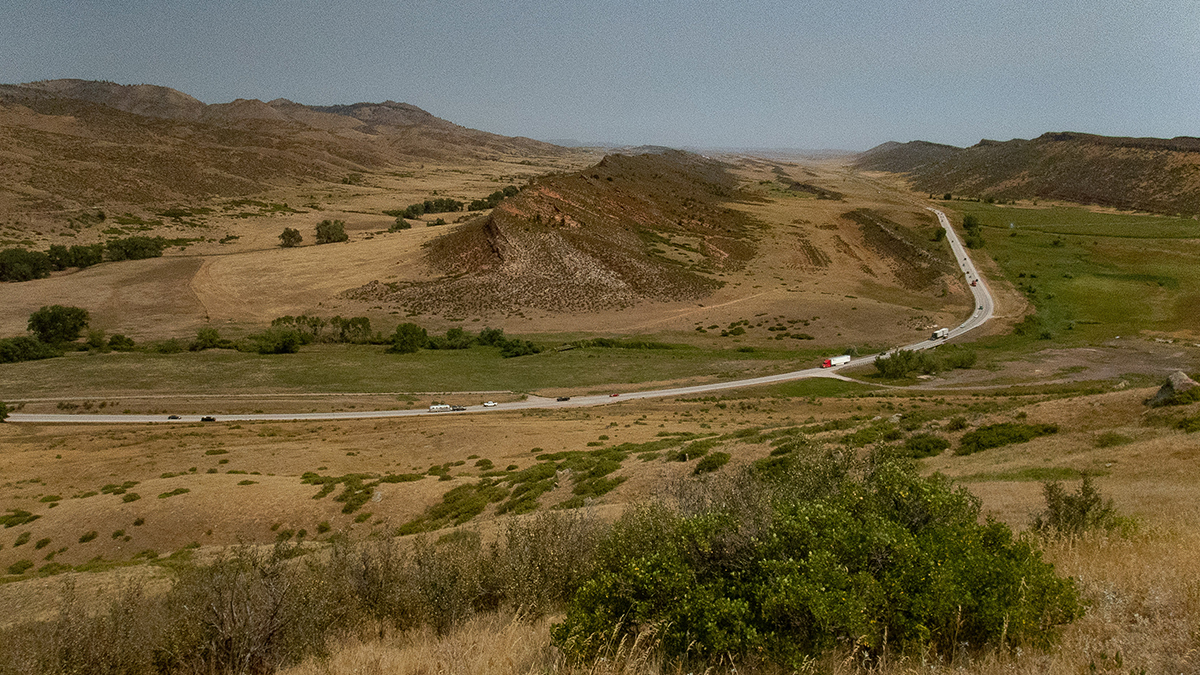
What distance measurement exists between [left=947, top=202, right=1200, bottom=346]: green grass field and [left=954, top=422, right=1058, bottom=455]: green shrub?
50.4 metres

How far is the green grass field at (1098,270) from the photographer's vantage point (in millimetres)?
67188

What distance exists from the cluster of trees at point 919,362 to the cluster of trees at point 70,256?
11972 cm

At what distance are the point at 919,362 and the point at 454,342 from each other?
5028cm

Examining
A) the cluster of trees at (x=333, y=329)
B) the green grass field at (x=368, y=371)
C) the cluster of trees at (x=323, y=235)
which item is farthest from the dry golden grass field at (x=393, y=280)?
the green grass field at (x=368, y=371)

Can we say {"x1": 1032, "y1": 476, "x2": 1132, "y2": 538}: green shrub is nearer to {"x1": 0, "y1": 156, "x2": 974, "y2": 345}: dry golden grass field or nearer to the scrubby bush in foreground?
the scrubby bush in foreground

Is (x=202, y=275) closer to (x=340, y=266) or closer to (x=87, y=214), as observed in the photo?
(x=340, y=266)

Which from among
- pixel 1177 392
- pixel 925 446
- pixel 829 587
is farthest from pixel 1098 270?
pixel 829 587

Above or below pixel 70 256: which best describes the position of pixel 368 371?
below

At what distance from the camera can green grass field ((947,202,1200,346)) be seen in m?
67.2

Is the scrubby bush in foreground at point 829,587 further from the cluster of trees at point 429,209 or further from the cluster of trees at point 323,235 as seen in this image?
the cluster of trees at point 429,209

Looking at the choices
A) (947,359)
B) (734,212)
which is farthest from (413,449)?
(734,212)

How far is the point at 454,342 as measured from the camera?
7075 cm

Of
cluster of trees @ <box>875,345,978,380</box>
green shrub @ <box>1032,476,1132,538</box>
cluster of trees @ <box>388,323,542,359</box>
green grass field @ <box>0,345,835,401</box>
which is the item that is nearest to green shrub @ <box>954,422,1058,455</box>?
green shrub @ <box>1032,476,1132,538</box>

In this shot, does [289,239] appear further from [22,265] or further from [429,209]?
[429,209]
